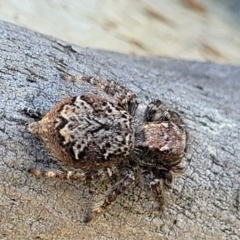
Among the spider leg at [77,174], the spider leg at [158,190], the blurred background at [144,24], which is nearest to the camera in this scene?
the spider leg at [77,174]

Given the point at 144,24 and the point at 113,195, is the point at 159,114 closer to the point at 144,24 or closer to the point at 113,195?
the point at 113,195

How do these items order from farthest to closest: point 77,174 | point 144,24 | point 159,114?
point 144,24 < point 159,114 < point 77,174

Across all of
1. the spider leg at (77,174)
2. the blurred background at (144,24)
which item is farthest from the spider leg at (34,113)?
the blurred background at (144,24)

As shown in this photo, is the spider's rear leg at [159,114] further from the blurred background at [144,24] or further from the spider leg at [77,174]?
the blurred background at [144,24]

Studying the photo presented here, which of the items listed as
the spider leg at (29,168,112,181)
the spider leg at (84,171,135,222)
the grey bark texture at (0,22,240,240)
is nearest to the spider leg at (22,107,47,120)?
the grey bark texture at (0,22,240,240)

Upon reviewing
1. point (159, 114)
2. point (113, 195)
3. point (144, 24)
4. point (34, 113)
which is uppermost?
point (144, 24)

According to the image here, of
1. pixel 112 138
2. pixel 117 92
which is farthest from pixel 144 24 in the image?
pixel 112 138
